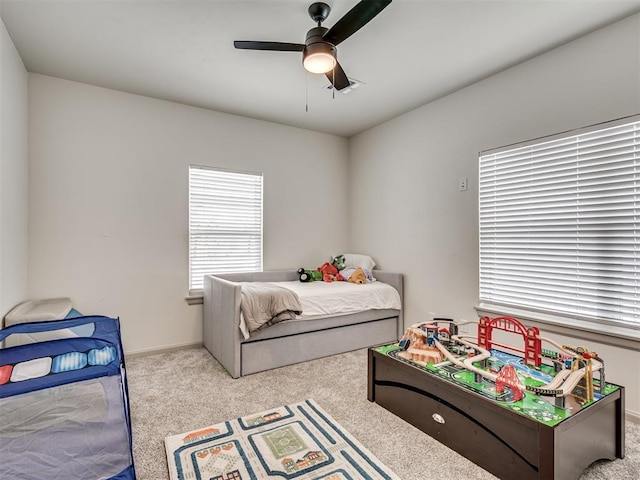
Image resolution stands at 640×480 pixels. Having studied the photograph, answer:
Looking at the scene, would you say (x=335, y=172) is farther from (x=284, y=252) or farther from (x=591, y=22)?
(x=591, y=22)

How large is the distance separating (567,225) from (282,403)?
242cm

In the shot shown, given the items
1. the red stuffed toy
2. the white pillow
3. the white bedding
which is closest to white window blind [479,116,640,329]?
the white bedding

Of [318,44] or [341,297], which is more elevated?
[318,44]

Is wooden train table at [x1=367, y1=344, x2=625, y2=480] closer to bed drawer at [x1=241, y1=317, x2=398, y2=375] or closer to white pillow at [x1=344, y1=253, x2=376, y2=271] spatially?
bed drawer at [x1=241, y1=317, x2=398, y2=375]

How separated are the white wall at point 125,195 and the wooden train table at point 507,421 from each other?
2.46 m

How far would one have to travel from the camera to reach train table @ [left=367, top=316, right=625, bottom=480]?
1.42 meters

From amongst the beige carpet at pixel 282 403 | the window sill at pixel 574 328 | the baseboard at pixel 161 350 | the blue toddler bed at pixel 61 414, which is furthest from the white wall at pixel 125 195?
the window sill at pixel 574 328

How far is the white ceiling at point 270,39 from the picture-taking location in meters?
2.05

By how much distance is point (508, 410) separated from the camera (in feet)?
4.86

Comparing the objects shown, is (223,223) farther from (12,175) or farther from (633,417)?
(633,417)

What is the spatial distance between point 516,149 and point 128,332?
3.87m

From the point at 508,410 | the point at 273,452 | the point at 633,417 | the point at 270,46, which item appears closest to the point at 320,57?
the point at 270,46

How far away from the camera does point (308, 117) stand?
3.88m

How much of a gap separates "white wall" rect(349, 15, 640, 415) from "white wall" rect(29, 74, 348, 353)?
1.32 meters
